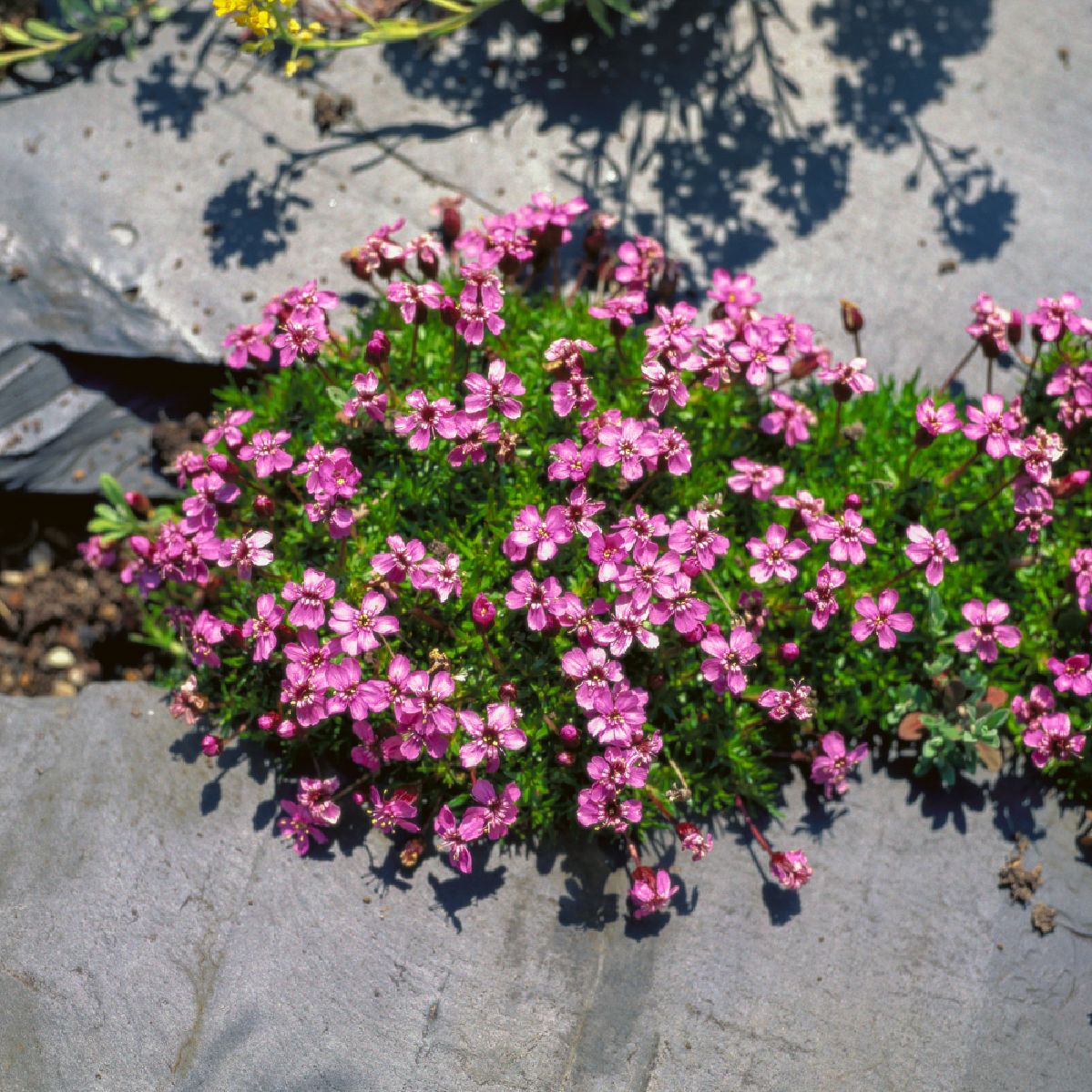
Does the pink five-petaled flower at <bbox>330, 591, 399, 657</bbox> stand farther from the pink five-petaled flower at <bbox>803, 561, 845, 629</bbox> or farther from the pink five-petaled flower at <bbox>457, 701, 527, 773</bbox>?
the pink five-petaled flower at <bbox>803, 561, 845, 629</bbox>

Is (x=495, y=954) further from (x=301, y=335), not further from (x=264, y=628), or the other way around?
(x=301, y=335)

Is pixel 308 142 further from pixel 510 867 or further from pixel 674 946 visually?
pixel 674 946

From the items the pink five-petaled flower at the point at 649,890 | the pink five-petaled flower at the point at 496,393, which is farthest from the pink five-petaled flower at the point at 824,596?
the pink five-petaled flower at the point at 496,393

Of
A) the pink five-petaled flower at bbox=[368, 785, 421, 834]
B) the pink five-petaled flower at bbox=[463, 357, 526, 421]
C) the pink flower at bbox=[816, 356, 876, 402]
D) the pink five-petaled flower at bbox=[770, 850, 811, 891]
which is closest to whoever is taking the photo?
the pink five-petaled flower at bbox=[368, 785, 421, 834]

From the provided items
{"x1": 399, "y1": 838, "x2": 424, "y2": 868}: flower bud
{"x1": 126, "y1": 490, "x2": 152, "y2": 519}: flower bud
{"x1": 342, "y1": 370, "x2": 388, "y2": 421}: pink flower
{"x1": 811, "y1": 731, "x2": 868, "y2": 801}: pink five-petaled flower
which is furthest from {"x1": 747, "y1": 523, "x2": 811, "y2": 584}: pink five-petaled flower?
{"x1": 126, "y1": 490, "x2": 152, "y2": 519}: flower bud

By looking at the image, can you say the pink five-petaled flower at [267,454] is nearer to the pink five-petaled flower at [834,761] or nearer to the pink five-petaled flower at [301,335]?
the pink five-petaled flower at [301,335]

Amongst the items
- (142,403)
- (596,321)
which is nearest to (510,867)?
(596,321)
